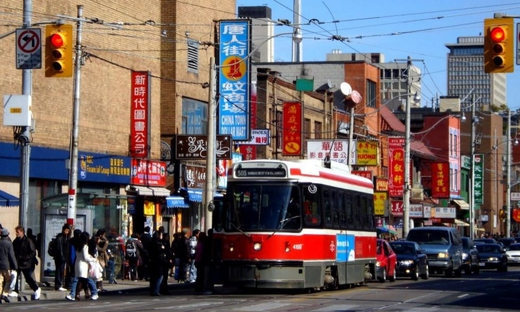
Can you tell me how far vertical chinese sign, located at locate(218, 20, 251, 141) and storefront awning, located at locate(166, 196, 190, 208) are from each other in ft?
11.1

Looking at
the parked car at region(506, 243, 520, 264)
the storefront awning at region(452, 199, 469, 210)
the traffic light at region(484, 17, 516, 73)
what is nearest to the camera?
the traffic light at region(484, 17, 516, 73)

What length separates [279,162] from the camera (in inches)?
1032

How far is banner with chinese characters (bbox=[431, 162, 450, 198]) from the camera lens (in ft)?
243

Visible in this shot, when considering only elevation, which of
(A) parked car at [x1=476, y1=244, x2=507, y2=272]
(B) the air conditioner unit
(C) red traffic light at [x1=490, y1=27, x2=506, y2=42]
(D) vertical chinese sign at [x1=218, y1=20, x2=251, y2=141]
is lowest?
(A) parked car at [x1=476, y1=244, x2=507, y2=272]

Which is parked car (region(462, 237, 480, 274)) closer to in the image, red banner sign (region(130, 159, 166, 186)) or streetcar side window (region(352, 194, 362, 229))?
red banner sign (region(130, 159, 166, 186))

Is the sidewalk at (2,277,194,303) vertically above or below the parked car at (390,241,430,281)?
below

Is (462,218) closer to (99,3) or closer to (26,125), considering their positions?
(99,3)

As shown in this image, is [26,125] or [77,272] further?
[26,125]

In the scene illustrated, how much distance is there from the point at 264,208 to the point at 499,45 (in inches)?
292

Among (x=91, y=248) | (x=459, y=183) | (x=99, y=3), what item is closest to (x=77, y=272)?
(x=91, y=248)

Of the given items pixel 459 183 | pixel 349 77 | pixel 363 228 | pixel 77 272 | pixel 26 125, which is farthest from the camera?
pixel 459 183

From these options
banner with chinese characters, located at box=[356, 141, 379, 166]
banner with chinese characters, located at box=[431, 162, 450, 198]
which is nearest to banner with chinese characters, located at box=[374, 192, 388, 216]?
banner with chinese characters, located at box=[356, 141, 379, 166]

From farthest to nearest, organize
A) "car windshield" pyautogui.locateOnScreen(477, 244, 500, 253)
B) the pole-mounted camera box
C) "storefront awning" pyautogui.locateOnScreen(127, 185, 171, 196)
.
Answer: "car windshield" pyautogui.locateOnScreen(477, 244, 500, 253) → "storefront awning" pyautogui.locateOnScreen(127, 185, 171, 196) → the pole-mounted camera box

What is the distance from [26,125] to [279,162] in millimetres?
6857
